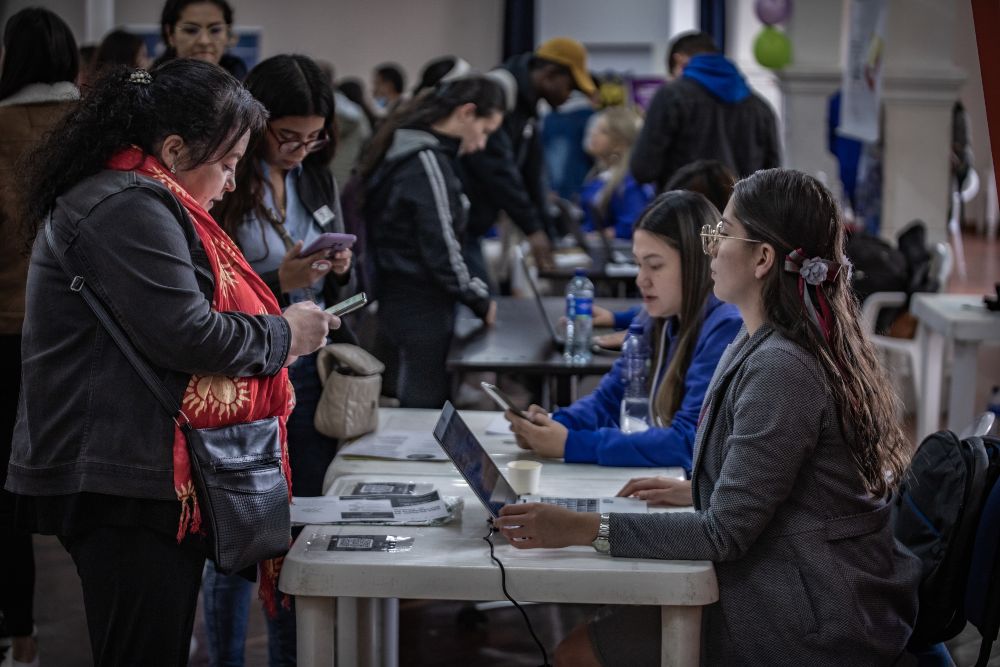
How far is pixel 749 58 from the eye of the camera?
11.2 m

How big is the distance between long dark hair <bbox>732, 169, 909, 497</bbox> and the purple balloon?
6643 millimetres

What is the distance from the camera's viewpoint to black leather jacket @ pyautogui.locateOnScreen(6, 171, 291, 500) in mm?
1614

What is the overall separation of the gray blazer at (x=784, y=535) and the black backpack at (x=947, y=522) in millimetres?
211

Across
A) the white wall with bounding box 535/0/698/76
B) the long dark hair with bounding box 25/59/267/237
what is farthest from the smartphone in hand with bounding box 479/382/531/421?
the white wall with bounding box 535/0/698/76

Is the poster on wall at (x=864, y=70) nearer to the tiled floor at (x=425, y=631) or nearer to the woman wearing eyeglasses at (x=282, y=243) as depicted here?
the tiled floor at (x=425, y=631)

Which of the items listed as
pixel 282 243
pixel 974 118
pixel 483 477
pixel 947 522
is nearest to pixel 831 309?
pixel 947 522

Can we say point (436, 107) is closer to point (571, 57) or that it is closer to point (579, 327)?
point (579, 327)

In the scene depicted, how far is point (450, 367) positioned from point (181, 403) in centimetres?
168

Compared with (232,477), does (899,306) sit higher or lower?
lower

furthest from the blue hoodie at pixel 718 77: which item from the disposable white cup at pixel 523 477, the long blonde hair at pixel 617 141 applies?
the disposable white cup at pixel 523 477

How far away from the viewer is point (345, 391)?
2395 mm

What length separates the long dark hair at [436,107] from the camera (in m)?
3.80

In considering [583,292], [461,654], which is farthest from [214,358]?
[583,292]

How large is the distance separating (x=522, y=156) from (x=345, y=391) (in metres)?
3.42
